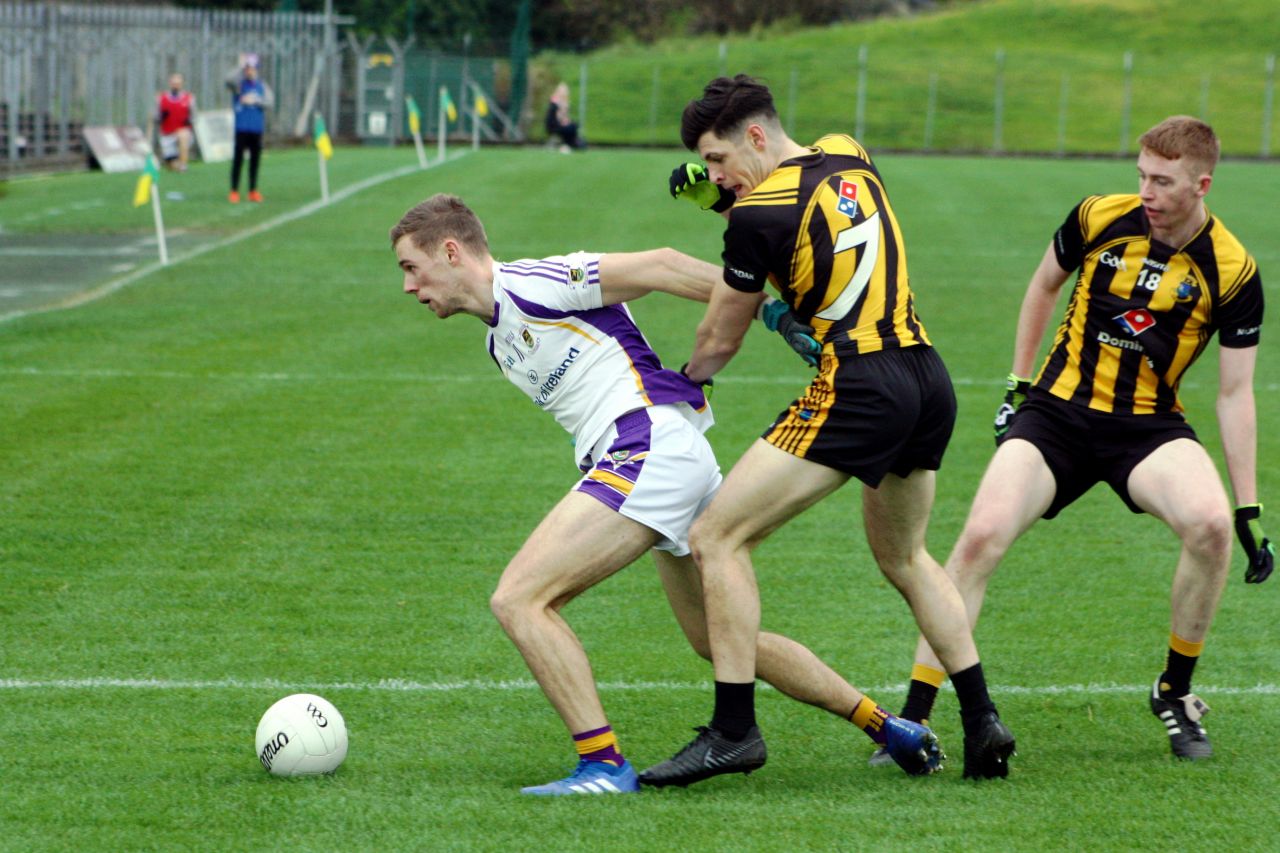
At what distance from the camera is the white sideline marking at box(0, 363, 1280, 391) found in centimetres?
1272

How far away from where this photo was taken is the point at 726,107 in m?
4.91

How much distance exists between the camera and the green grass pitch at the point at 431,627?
4.79 m

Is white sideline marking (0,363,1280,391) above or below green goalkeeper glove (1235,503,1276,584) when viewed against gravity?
below

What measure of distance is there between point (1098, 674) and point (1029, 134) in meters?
47.8

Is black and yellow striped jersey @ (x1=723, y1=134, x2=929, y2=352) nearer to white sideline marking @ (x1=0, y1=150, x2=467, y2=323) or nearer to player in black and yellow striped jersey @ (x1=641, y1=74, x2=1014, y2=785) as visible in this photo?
player in black and yellow striped jersey @ (x1=641, y1=74, x2=1014, y2=785)

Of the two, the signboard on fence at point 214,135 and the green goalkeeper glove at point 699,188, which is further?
the signboard on fence at point 214,135

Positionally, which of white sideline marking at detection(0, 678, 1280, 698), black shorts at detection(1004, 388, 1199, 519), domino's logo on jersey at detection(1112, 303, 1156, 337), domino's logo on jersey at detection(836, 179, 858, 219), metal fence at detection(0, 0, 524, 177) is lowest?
white sideline marking at detection(0, 678, 1280, 698)

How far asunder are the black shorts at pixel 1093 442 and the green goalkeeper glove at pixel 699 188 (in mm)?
1395

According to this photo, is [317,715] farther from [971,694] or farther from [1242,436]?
[1242,436]

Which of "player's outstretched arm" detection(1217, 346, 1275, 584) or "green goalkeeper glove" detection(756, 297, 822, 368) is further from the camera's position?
"player's outstretched arm" detection(1217, 346, 1275, 584)

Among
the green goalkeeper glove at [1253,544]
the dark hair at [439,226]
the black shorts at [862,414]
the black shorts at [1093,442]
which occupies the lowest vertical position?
the green goalkeeper glove at [1253,544]

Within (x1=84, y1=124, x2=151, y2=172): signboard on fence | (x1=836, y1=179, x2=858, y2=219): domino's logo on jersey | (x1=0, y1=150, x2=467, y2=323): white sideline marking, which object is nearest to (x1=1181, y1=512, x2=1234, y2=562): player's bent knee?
(x1=836, y1=179, x2=858, y2=219): domino's logo on jersey

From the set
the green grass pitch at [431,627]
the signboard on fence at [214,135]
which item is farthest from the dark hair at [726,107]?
the signboard on fence at [214,135]

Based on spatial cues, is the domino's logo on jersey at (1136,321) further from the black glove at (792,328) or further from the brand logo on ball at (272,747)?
the brand logo on ball at (272,747)
